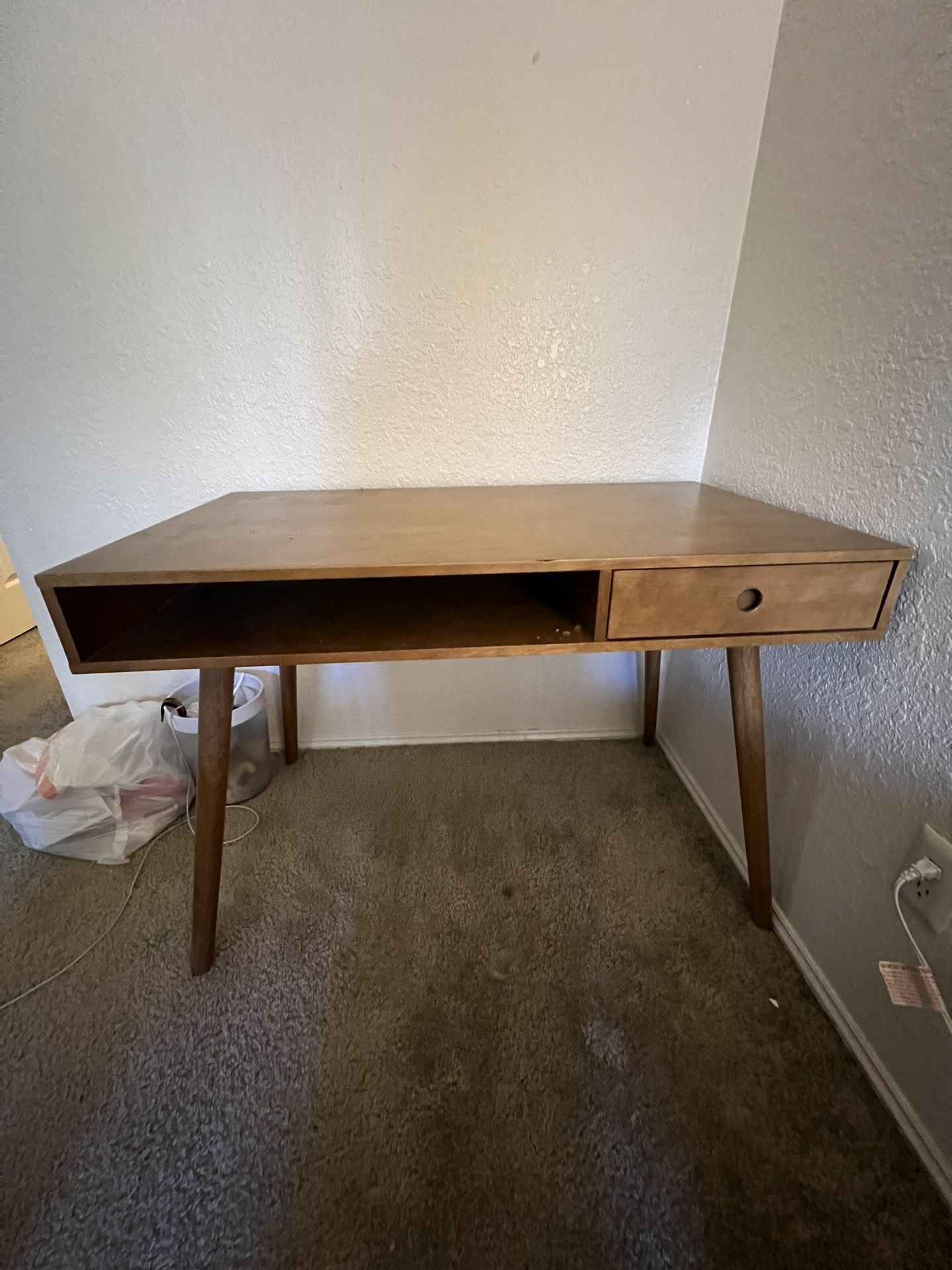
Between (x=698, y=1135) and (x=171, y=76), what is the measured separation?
1711 mm

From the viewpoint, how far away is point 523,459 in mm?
1102

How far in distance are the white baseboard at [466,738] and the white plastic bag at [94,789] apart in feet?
0.98

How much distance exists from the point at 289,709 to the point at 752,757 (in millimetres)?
968

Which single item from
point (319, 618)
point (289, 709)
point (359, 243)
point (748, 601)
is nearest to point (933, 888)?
point (748, 601)

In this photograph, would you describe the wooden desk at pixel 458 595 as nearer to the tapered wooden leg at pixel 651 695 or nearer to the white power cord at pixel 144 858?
the white power cord at pixel 144 858

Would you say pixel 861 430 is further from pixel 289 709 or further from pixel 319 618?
pixel 289 709

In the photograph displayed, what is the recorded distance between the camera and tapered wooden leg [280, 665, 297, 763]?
121cm

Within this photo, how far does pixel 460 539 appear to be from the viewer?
70 cm

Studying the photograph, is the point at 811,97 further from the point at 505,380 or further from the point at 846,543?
the point at 846,543

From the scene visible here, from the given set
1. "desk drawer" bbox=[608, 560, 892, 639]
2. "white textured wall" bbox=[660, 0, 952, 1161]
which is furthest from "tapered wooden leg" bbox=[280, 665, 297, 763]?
"white textured wall" bbox=[660, 0, 952, 1161]

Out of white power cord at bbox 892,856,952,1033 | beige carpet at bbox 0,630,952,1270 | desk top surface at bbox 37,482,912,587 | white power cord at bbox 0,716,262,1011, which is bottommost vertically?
white power cord at bbox 0,716,262,1011

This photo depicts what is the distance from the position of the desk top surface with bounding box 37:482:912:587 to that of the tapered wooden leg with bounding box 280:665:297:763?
40 cm

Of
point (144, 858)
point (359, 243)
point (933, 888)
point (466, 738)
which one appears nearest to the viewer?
point (933, 888)

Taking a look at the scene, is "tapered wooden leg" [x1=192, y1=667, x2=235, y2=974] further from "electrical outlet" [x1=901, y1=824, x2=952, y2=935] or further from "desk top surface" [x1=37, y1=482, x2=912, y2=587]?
"electrical outlet" [x1=901, y1=824, x2=952, y2=935]
